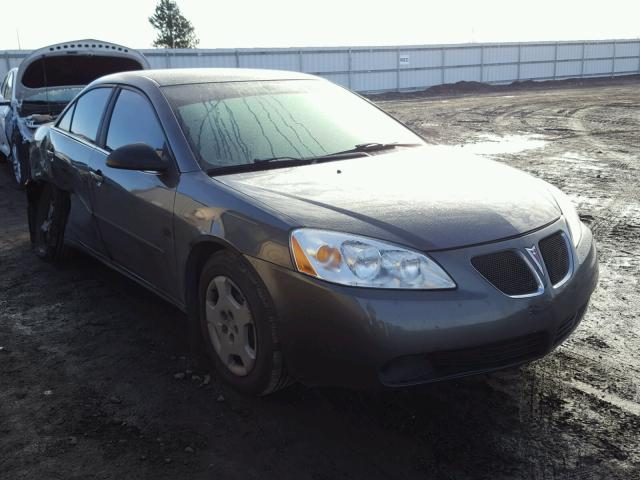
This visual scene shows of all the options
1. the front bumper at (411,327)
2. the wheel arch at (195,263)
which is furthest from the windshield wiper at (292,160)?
the front bumper at (411,327)

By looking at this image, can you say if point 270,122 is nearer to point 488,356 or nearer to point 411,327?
point 411,327

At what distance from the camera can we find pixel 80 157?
4.59 m

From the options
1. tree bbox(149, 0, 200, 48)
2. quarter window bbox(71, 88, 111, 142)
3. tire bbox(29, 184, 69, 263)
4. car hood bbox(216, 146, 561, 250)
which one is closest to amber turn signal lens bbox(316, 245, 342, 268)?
car hood bbox(216, 146, 561, 250)

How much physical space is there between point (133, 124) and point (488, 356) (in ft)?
8.65

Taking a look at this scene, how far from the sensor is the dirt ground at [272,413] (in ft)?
8.68

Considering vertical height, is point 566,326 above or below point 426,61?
below

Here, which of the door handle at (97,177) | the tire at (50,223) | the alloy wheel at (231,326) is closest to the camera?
the alloy wheel at (231,326)

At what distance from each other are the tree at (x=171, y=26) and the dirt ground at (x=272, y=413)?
58.7m

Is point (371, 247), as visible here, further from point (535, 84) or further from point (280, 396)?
point (535, 84)

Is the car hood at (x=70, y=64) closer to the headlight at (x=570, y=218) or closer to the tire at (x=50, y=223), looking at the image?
the tire at (x=50, y=223)

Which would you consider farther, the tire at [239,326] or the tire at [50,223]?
the tire at [50,223]

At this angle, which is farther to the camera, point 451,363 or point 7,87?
point 7,87

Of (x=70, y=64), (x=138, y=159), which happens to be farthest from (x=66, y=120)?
(x=70, y=64)

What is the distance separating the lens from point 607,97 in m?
24.1
